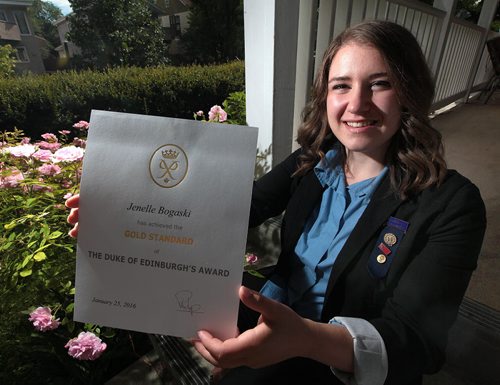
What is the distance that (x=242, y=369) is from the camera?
1.07 m

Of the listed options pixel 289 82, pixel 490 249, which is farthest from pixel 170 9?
pixel 490 249

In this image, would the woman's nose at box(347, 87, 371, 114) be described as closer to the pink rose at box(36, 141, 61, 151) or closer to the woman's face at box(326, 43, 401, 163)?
the woman's face at box(326, 43, 401, 163)

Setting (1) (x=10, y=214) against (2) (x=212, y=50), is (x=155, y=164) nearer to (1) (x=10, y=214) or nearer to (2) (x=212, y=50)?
(1) (x=10, y=214)

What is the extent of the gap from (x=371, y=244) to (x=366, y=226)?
6 centimetres

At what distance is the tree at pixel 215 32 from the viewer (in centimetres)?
185

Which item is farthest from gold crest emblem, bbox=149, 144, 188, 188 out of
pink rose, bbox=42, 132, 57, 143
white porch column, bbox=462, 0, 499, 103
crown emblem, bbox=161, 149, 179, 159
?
white porch column, bbox=462, 0, 499, 103

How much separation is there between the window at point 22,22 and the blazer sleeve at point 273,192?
126 cm

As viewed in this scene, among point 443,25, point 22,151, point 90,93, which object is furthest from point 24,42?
point 443,25

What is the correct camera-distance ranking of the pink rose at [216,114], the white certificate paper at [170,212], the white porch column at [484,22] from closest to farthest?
the white certificate paper at [170,212], the pink rose at [216,114], the white porch column at [484,22]

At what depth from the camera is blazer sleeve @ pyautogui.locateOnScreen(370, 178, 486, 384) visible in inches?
31.1

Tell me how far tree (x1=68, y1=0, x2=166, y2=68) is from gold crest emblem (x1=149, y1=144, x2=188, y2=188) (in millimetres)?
1229

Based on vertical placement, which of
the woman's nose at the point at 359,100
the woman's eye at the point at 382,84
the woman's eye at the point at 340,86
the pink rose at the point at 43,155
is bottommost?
the pink rose at the point at 43,155
